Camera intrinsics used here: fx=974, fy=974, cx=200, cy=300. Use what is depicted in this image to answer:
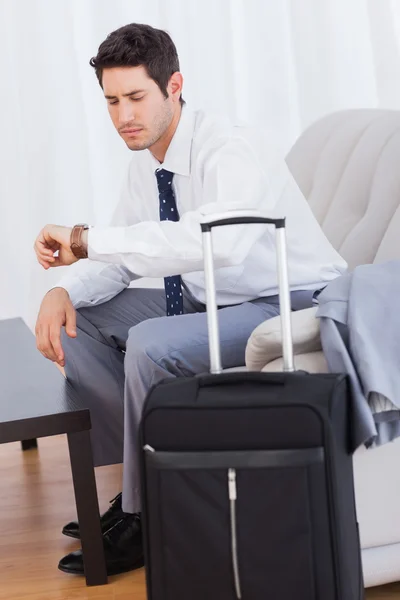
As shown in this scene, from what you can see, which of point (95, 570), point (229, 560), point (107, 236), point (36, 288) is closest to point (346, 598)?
point (229, 560)

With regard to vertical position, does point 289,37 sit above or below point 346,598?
above

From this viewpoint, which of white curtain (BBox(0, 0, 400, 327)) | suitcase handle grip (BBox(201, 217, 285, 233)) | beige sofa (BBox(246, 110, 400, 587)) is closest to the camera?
suitcase handle grip (BBox(201, 217, 285, 233))

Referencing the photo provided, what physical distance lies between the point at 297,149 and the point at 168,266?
1082 mm

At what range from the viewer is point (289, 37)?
432 centimetres

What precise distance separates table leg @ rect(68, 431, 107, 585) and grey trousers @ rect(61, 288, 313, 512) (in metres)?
0.06

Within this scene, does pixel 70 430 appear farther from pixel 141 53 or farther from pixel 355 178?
pixel 355 178

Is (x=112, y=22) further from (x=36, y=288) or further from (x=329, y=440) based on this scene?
(x=329, y=440)

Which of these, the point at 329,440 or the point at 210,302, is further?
the point at 210,302

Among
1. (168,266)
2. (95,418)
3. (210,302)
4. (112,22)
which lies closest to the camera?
(210,302)

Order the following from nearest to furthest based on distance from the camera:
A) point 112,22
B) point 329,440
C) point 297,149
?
point 329,440 → point 297,149 → point 112,22

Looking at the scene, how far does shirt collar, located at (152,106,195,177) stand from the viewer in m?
2.11

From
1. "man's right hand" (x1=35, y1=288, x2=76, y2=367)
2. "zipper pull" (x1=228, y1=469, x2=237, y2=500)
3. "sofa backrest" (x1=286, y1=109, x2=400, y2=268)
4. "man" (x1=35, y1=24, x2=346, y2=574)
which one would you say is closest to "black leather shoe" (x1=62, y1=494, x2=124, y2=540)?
"man" (x1=35, y1=24, x2=346, y2=574)

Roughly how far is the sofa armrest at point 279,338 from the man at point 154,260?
0.21 meters

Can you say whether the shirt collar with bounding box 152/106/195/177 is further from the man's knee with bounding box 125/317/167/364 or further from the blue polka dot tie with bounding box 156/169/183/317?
the man's knee with bounding box 125/317/167/364
